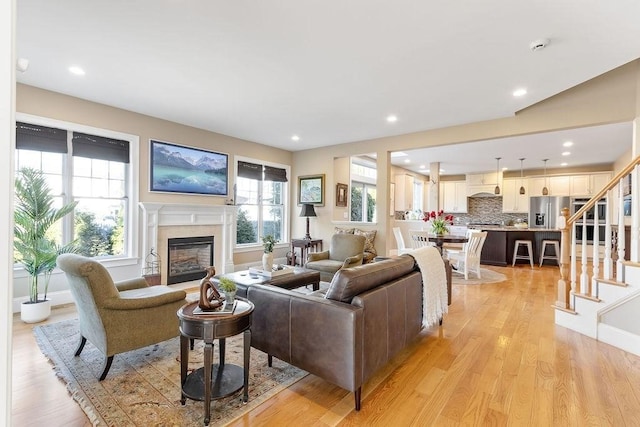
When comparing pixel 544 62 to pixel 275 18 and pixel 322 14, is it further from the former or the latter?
pixel 275 18

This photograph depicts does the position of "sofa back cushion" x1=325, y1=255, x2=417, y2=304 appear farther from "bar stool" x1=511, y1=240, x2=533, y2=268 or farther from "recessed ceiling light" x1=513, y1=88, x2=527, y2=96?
"bar stool" x1=511, y1=240, x2=533, y2=268

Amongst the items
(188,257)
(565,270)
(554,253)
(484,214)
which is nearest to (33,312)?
(188,257)

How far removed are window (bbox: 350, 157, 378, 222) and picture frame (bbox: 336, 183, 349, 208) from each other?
3.37 feet

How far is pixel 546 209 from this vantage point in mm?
8844

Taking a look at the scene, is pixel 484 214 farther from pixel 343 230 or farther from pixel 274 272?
pixel 274 272

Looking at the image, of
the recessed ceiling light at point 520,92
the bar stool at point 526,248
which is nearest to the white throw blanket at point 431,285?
the recessed ceiling light at point 520,92

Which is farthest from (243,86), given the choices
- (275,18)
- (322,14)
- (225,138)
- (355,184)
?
(355,184)

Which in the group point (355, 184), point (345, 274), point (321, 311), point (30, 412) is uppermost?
point (355, 184)

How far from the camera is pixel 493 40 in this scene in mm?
2596

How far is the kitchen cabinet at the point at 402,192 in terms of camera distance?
930 centimetres

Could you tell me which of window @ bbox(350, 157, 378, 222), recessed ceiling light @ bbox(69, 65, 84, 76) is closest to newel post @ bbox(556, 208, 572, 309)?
window @ bbox(350, 157, 378, 222)

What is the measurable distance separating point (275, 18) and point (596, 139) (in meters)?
6.78

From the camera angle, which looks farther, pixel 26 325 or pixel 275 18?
pixel 26 325

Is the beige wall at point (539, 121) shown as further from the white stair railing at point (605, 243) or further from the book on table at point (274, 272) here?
the book on table at point (274, 272)
